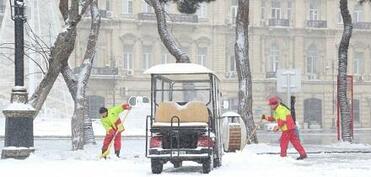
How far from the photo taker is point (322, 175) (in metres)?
13.6

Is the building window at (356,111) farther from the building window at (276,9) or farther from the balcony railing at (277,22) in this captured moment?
the building window at (276,9)

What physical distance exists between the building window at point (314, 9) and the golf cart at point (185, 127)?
156 feet

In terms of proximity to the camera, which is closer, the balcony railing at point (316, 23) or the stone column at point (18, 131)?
the stone column at point (18, 131)

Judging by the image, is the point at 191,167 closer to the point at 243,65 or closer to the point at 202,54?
the point at 243,65

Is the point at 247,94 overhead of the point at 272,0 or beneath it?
beneath

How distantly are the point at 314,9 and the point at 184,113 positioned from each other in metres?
48.8

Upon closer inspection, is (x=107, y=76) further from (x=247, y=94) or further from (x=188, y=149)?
(x=188, y=149)

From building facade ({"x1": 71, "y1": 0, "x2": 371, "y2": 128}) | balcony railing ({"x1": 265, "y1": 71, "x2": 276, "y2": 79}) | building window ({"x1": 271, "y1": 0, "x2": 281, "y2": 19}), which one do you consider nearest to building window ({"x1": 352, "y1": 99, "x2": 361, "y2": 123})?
building facade ({"x1": 71, "y1": 0, "x2": 371, "y2": 128})

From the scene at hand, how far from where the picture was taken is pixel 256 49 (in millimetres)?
59562

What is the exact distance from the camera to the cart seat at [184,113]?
14.4 metres

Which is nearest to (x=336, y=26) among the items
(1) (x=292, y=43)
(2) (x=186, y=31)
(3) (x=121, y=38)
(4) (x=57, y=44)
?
(1) (x=292, y=43)

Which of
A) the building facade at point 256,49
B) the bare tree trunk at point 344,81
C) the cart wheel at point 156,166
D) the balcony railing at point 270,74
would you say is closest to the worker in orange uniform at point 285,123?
the cart wheel at point 156,166

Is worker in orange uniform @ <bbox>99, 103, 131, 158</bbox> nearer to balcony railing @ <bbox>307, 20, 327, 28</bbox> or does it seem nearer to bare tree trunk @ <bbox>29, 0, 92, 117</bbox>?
bare tree trunk @ <bbox>29, 0, 92, 117</bbox>

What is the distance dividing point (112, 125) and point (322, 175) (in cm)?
619
